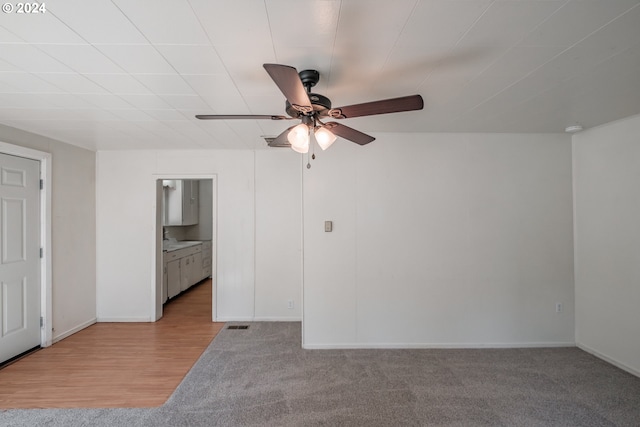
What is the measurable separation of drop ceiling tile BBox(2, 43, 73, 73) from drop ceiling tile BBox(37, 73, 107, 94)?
2.4 inches

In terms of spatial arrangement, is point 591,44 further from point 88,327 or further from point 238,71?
point 88,327

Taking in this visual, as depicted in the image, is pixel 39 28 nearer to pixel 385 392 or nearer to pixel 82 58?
pixel 82 58

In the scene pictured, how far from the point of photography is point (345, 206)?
3252mm

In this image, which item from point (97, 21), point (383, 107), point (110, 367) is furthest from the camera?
point (110, 367)

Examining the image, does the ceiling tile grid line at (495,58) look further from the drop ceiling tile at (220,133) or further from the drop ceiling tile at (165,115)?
the drop ceiling tile at (165,115)

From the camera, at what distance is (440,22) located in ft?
4.58

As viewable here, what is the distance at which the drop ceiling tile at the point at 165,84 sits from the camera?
1.90 metres

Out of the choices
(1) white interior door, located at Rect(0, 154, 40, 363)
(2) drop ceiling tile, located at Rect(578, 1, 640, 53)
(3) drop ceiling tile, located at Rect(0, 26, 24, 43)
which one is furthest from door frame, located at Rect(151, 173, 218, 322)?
(2) drop ceiling tile, located at Rect(578, 1, 640, 53)

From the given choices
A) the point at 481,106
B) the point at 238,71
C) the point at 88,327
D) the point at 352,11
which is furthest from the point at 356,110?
the point at 88,327

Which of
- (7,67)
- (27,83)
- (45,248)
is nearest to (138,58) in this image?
(7,67)

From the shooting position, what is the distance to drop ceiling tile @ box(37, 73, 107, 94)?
1.88 metres

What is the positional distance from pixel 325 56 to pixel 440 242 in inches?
94.6

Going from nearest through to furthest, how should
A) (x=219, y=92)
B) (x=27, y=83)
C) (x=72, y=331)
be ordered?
(x=27, y=83)
(x=219, y=92)
(x=72, y=331)

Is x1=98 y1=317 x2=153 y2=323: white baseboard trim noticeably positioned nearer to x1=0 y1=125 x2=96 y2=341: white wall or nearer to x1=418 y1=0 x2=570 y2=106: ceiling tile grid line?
x1=0 y1=125 x2=96 y2=341: white wall
